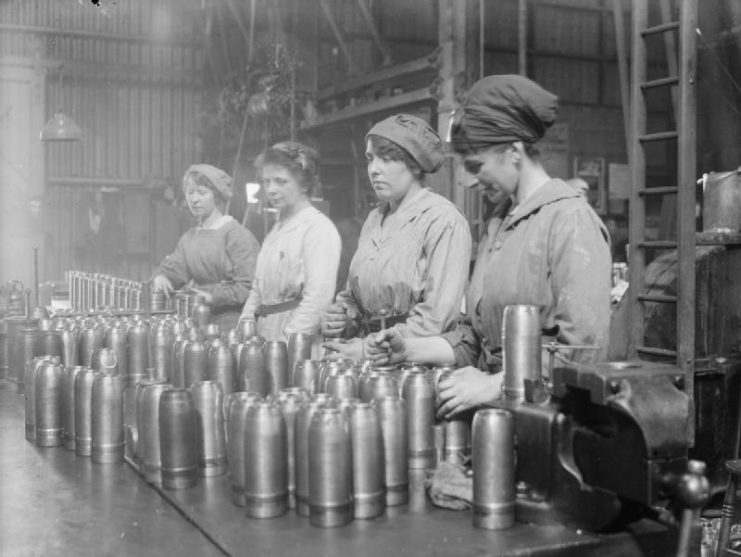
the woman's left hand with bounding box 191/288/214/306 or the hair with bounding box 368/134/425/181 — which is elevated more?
the hair with bounding box 368/134/425/181

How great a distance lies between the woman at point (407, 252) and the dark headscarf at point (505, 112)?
94cm

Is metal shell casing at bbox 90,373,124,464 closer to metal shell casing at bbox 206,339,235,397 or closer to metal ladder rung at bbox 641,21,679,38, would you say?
metal shell casing at bbox 206,339,235,397

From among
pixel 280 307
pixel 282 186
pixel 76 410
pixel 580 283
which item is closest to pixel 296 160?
pixel 282 186

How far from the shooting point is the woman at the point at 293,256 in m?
4.05

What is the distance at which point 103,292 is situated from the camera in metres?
5.68

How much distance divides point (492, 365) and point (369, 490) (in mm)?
784

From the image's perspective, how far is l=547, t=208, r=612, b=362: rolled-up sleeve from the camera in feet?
7.00

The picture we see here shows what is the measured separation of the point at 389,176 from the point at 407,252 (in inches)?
13.0

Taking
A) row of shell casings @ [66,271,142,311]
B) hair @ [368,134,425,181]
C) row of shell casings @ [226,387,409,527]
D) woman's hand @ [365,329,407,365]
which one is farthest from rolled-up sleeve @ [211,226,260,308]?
row of shell casings @ [226,387,409,527]

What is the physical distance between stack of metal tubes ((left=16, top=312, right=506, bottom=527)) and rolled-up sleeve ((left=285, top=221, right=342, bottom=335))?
1010mm

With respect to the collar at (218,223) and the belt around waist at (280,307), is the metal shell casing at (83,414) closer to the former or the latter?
the belt around waist at (280,307)

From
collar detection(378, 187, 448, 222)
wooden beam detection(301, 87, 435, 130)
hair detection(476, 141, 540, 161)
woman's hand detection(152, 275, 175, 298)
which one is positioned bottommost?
woman's hand detection(152, 275, 175, 298)

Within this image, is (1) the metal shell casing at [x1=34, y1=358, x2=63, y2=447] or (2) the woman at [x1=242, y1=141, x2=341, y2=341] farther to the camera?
(2) the woman at [x1=242, y1=141, x2=341, y2=341]

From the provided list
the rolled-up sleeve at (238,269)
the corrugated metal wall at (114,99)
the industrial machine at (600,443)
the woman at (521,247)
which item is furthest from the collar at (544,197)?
the corrugated metal wall at (114,99)
